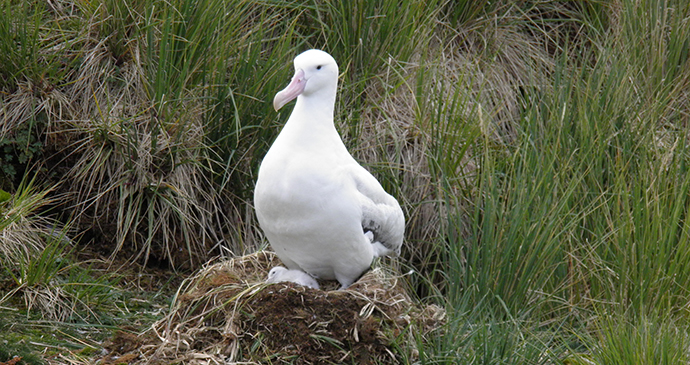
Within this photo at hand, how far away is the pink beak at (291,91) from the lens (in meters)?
4.29

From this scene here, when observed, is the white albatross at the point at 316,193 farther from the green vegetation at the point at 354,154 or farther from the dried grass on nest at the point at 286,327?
the green vegetation at the point at 354,154

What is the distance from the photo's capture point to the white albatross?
4.24 meters

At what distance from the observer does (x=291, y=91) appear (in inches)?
171

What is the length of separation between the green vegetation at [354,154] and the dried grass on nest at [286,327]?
0.23 meters

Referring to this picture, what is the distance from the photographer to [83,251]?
18.3 feet

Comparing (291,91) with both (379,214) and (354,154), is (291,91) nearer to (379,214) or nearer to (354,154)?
(379,214)

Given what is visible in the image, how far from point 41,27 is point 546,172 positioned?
3.37m

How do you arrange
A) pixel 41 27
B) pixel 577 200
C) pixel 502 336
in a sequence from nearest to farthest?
pixel 502 336
pixel 577 200
pixel 41 27

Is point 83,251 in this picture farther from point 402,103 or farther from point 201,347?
point 402,103

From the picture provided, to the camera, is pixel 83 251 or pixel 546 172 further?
pixel 83 251

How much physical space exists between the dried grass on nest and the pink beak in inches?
33.5

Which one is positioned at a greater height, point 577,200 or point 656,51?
point 656,51

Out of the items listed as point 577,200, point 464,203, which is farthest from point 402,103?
point 577,200

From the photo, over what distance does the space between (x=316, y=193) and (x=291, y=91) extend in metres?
0.51
